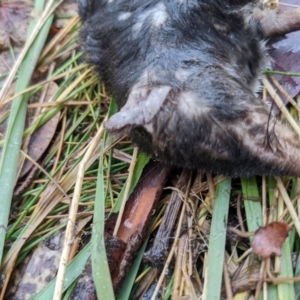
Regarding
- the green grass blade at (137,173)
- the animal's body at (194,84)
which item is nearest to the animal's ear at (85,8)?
the animal's body at (194,84)

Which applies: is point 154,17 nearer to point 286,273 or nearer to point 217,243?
point 217,243

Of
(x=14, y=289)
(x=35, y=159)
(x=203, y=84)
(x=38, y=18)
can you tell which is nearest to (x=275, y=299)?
(x=203, y=84)

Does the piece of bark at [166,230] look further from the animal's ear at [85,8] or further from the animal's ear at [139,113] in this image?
the animal's ear at [85,8]

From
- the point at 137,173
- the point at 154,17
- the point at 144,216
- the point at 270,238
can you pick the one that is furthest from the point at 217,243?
the point at 154,17

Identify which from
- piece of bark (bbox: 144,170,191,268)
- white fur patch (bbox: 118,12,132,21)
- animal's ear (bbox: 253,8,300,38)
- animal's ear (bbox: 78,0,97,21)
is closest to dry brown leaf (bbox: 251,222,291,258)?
piece of bark (bbox: 144,170,191,268)

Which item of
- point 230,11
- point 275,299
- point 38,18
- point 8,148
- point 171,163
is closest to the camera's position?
point 275,299

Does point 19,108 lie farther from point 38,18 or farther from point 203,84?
point 203,84
